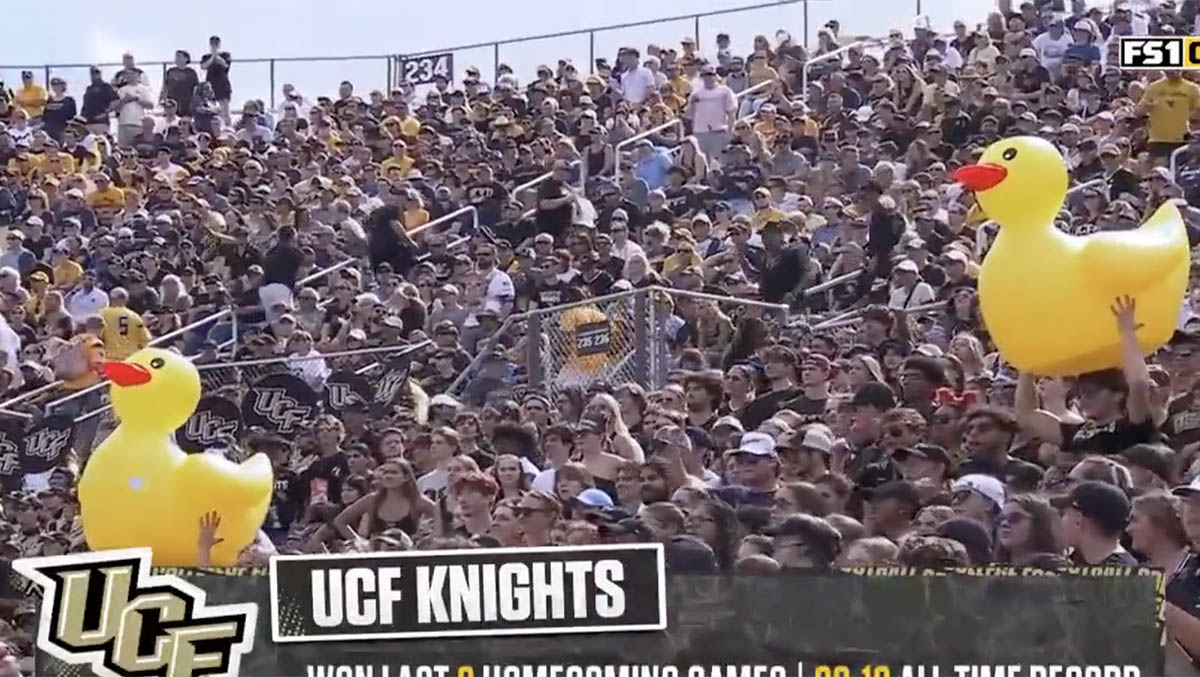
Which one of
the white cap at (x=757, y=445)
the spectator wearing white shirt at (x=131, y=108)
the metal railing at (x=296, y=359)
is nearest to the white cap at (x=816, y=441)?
the white cap at (x=757, y=445)

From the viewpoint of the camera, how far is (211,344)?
559 inches

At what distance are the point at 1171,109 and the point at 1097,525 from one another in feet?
20.8

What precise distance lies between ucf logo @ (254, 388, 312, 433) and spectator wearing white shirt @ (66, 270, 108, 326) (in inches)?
133

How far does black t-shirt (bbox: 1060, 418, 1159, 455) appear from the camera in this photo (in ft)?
26.4

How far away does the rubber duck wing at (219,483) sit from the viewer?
348 inches

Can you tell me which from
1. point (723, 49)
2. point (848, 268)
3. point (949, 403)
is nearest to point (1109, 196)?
point (848, 268)

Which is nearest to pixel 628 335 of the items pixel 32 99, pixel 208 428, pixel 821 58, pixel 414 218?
pixel 208 428

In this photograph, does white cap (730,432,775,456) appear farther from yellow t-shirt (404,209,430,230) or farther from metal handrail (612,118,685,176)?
metal handrail (612,118,685,176)

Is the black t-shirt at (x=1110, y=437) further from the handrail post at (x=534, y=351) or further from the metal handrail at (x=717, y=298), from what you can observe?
the handrail post at (x=534, y=351)

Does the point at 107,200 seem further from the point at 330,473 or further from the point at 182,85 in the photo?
the point at 330,473

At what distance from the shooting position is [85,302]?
1497cm

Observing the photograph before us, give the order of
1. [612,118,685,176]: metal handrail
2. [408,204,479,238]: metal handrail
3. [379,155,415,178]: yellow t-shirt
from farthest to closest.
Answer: [379,155,415,178]: yellow t-shirt < [612,118,685,176]: metal handrail < [408,204,479,238]: metal handrail

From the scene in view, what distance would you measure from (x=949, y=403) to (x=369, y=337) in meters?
4.52

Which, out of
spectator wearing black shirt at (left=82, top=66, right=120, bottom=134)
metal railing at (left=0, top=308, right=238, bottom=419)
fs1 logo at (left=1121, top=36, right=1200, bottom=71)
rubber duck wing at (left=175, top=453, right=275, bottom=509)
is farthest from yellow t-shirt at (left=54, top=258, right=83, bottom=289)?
rubber duck wing at (left=175, top=453, right=275, bottom=509)
